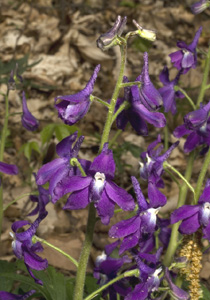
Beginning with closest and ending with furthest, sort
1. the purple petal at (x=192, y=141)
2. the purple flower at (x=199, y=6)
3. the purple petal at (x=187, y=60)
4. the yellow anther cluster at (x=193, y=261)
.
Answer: the yellow anther cluster at (x=193, y=261)
the purple petal at (x=192, y=141)
the purple petal at (x=187, y=60)
the purple flower at (x=199, y=6)

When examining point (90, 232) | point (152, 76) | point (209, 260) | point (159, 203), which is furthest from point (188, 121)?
point (152, 76)

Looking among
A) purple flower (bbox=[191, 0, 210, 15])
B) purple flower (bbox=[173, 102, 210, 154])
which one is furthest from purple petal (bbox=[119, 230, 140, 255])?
purple flower (bbox=[191, 0, 210, 15])

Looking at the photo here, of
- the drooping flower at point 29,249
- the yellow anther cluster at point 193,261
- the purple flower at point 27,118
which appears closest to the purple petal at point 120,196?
the drooping flower at point 29,249

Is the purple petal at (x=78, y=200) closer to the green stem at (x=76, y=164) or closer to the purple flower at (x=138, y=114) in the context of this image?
the green stem at (x=76, y=164)

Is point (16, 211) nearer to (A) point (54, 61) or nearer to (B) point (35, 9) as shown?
(A) point (54, 61)

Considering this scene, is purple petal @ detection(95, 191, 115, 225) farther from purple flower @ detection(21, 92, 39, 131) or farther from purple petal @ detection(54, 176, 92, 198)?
purple flower @ detection(21, 92, 39, 131)
